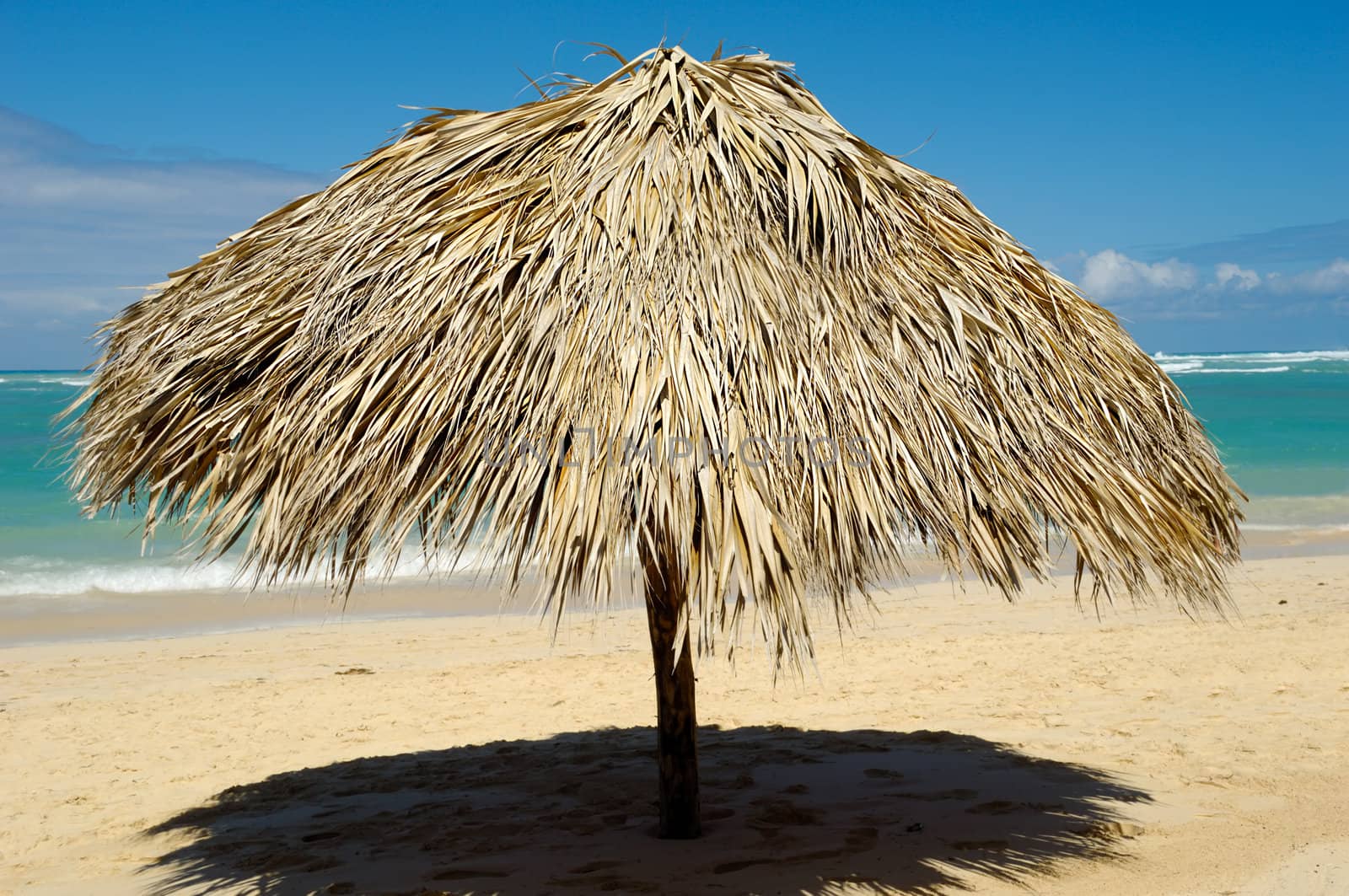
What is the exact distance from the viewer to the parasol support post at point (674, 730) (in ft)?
11.0

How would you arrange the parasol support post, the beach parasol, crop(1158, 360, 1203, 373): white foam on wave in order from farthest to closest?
crop(1158, 360, 1203, 373): white foam on wave < the parasol support post < the beach parasol

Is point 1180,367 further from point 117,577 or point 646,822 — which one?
point 646,822

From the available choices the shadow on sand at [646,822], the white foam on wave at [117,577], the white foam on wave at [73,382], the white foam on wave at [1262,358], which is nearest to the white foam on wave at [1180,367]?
the white foam on wave at [1262,358]

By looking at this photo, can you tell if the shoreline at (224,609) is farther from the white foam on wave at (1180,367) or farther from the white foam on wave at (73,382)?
the white foam on wave at (1180,367)

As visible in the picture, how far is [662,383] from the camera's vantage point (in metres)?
2.48

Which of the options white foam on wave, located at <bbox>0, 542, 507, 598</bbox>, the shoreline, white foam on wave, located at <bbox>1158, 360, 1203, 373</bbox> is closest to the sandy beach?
the shoreline

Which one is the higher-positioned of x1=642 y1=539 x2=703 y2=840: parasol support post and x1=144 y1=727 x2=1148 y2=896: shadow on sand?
x1=642 y1=539 x2=703 y2=840: parasol support post

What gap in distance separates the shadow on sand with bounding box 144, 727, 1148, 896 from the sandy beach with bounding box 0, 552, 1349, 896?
0.02 meters

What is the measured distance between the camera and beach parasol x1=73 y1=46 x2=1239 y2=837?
244cm

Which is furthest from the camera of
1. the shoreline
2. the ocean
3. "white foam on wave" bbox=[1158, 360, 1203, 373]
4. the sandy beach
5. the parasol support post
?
"white foam on wave" bbox=[1158, 360, 1203, 373]

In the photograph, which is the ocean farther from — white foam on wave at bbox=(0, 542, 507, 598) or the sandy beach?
the sandy beach

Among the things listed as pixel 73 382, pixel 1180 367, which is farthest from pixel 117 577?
pixel 1180 367

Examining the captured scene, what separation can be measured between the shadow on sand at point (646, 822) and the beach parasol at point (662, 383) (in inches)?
35.1

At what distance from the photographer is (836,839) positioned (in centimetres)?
369
